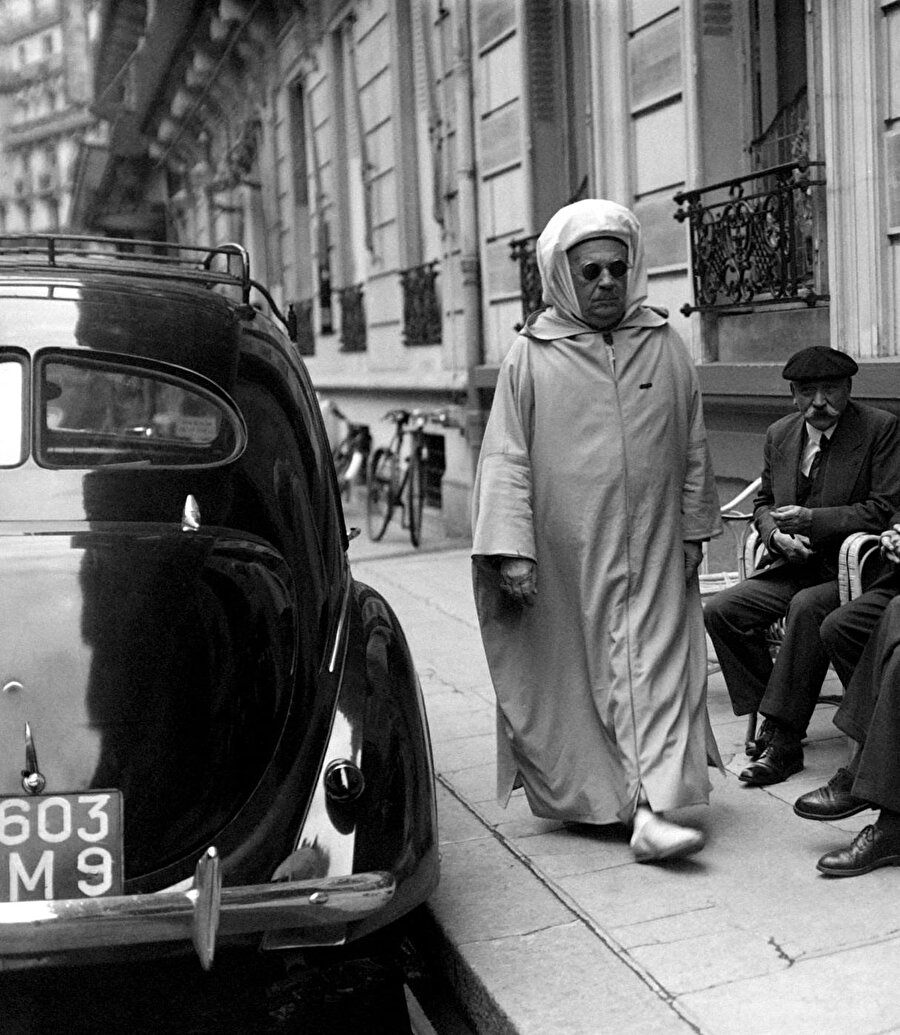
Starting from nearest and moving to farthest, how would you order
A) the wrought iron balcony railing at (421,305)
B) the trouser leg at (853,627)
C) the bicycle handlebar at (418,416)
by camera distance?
the trouser leg at (853,627), the bicycle handlebar at (418,416), the wrought iron balcony railing at (421,305)

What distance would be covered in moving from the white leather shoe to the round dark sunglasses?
158 cm

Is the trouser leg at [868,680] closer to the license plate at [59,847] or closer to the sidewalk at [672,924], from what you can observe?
the sidewalk at [672,924]

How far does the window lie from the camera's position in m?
3.82

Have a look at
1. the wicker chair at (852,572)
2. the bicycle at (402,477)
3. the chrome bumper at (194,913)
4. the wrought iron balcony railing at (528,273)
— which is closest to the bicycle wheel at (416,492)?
the bicycle at (402,477)

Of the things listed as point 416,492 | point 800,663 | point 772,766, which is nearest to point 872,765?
point 800,663

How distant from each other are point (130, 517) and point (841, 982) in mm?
2028

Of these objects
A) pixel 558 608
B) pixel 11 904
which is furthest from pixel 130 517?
pixel 558 608

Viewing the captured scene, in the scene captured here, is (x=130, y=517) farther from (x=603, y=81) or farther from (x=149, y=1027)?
(x=603, y=81)

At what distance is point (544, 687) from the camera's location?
14.5ft

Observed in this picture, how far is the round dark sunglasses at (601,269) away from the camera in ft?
14.1

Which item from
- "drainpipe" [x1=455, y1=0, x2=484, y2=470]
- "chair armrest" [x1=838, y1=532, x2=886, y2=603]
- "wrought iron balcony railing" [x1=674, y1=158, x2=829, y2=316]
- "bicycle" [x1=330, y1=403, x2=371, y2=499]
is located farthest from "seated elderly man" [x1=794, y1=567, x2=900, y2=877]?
"bicycle" [x1=330, y1=403, x2=371, y2=499]

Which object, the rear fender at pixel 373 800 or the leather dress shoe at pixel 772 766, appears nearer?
the rear fender at pixel 373 800

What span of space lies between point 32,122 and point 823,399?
302ft

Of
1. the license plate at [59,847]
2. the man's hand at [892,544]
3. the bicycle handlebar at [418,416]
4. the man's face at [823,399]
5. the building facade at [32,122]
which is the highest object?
the building facade at [32,122]
